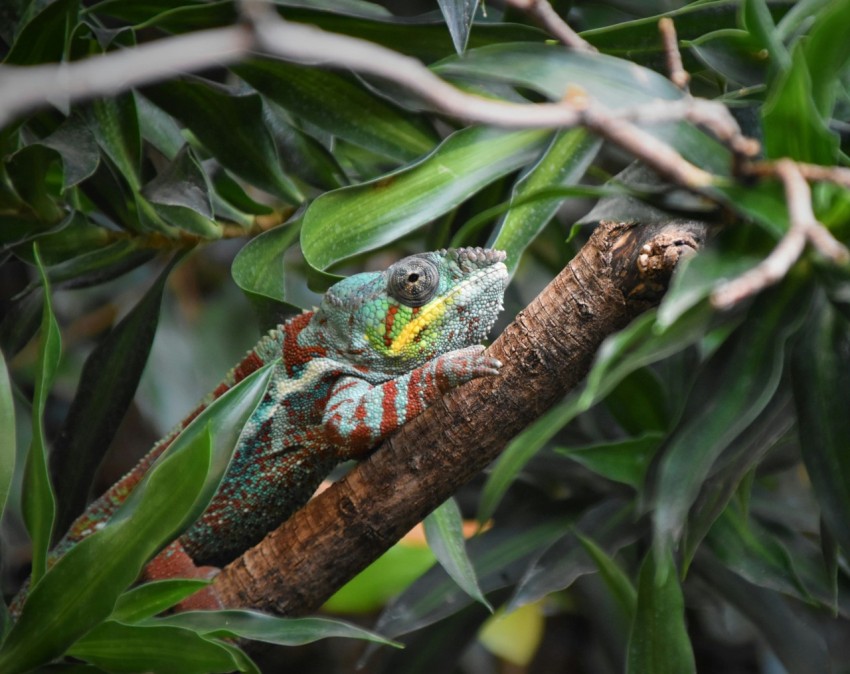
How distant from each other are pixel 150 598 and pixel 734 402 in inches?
33.1

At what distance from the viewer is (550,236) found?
6.52 feet

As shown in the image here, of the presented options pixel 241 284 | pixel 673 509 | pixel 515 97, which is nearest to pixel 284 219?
pixel 241 284

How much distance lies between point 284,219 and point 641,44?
0.78m

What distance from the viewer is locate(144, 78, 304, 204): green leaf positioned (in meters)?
1.53

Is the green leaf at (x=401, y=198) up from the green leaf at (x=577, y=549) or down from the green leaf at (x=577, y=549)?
up

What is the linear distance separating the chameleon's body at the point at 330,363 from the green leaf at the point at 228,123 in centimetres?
27

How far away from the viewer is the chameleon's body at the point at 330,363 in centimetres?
151

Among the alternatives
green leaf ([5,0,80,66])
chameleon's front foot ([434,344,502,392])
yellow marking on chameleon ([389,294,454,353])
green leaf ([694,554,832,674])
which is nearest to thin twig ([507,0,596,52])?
chameleon's front foot ([434,344,502,392])

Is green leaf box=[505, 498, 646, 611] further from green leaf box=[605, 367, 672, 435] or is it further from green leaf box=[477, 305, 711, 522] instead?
green leaf box=[477, 305, 711, 522]

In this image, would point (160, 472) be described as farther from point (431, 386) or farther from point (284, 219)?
point (284, 219)

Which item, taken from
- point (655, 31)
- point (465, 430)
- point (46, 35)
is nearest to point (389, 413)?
point (465, 430)

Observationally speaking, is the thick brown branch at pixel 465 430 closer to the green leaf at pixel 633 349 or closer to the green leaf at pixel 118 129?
the green leaf at pixel 633 349

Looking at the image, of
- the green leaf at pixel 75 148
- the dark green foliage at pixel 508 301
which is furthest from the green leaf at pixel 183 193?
the green leaf at pixel 75 148

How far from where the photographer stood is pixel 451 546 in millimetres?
1467
